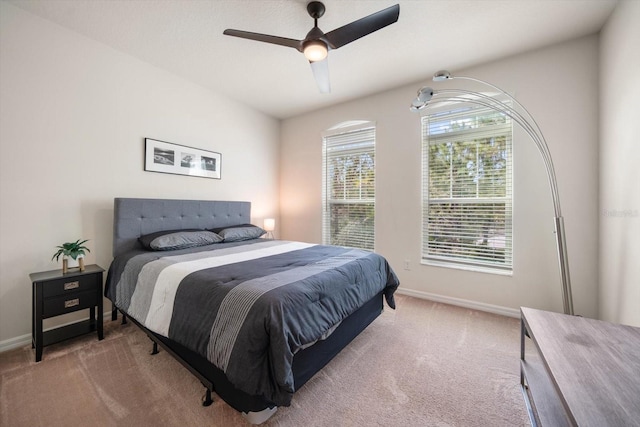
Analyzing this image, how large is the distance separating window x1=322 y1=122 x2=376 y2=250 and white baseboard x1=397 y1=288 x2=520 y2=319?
85cm

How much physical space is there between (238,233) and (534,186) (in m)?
3.36

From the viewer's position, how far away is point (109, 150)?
8.35ft

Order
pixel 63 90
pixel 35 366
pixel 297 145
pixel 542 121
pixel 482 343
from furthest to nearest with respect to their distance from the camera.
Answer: pixel 297 145, pixel 542 121, pixel 63 90, pixel 482 343, pixel 35 366

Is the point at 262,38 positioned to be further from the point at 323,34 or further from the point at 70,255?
the point at 70,255

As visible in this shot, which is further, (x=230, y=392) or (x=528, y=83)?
(x=528, y=83)

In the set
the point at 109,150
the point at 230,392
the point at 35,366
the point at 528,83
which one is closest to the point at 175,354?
the point at 230,392

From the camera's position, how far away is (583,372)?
36.6 inches

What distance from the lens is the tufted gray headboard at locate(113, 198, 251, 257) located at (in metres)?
2.48

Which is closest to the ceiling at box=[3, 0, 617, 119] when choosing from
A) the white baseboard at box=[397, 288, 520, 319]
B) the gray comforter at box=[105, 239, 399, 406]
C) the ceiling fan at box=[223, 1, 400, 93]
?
the ceiling fan at box=[223, 1, 400, 93]

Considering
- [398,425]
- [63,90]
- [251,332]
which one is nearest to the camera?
[251,332]

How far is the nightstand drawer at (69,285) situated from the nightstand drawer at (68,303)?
0.03m

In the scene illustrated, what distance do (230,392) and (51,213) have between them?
2.32m

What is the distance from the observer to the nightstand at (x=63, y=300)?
1847 mm

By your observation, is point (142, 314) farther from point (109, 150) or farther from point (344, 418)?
point (109, 150)
